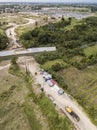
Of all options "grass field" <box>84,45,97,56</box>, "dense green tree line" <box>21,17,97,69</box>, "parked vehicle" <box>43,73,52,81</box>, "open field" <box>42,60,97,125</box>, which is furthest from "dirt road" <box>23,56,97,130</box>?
"grass field" <box>84,45,97,56</box>

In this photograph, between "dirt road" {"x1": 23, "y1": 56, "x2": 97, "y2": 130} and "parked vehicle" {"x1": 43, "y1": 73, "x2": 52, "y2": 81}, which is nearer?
"dirt road" {"x1": 23, "y1": 56, "x2": 97, "y2": 130}

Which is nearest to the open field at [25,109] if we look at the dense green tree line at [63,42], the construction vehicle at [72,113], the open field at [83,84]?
the construction vehicle at [72,113]

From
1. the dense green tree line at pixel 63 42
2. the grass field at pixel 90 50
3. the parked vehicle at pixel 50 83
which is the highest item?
the parked vehicle at pixel 50 83

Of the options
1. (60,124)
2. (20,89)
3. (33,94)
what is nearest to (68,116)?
(60,124)

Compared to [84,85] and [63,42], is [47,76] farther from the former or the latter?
[63,42]

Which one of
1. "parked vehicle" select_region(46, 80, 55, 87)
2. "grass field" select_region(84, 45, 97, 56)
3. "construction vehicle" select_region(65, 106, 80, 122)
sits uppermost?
"construction vehicle" select_region(65, 106, 80, 122)

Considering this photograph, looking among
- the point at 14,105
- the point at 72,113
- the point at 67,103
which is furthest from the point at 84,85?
the point at 14,105

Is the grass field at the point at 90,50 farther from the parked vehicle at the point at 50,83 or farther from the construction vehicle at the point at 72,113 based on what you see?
the construction vehicle at the point at 72,113

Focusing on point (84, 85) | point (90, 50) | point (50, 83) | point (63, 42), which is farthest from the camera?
point (63, 42)

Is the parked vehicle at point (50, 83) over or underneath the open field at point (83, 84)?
over

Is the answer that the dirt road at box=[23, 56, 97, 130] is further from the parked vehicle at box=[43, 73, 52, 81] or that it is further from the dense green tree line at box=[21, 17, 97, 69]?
the dense green tree line at box=[21, 17, 97, 69]

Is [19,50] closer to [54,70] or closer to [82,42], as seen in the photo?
[54,70]

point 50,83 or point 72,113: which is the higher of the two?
point 72,113

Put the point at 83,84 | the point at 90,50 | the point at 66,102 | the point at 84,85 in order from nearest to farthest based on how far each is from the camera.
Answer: the point at 66,102 < the point at 84,85 < the point at 83,84 < the point at 90,50
